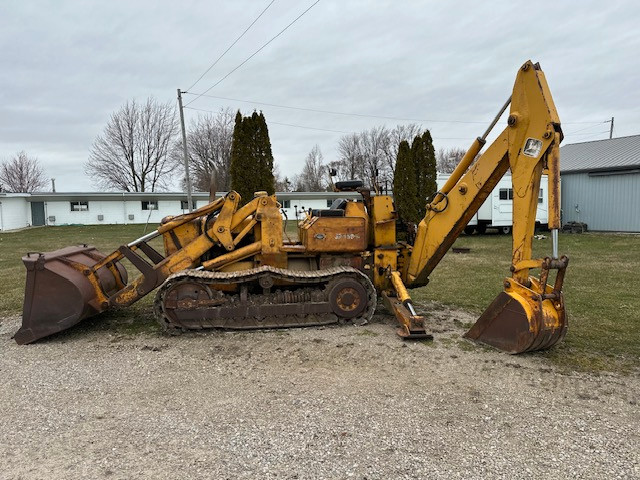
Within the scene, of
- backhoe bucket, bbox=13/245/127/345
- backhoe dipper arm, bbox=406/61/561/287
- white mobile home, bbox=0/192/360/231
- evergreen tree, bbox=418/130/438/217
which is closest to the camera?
backhoe dipper arm, bbox=406/61/561/287

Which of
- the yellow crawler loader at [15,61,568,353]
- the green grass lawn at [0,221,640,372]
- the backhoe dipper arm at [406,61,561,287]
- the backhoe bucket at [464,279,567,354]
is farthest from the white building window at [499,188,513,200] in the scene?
the backhoe bucket at [464,279,567,354]

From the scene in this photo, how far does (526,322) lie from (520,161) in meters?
1.90

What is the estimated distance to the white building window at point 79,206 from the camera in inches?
1507

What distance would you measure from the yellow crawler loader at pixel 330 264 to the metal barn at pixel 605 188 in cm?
2011

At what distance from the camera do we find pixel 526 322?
5051 millimetres

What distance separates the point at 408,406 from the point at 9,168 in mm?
80053

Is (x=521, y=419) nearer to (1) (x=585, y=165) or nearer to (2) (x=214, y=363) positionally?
(2) (x=214, y=363)

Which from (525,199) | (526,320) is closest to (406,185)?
(525,199)

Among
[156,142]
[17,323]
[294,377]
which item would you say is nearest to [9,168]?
[156,142]

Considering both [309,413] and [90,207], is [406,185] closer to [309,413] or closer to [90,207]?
[309,413]

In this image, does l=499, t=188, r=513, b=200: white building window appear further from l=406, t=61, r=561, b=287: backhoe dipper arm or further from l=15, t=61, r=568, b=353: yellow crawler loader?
l=406, t=61, r=561, b=287: backhoe dipper arm

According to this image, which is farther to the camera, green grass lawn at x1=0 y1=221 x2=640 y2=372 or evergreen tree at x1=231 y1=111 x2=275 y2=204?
evergreen tree at x1=231 y1=111 x2=275 y2=204

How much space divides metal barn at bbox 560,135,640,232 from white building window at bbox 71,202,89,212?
117ft

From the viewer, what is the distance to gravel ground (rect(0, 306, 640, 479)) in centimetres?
321
